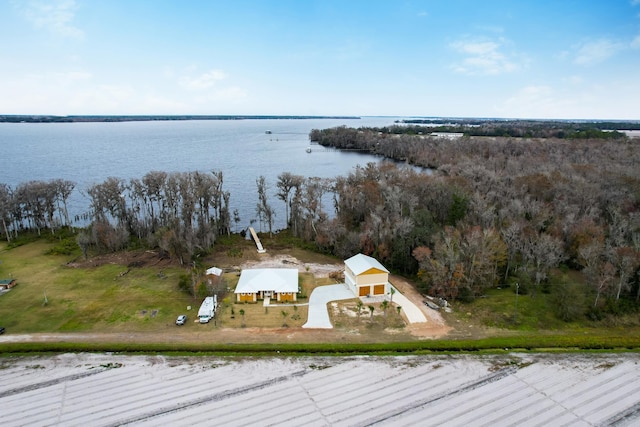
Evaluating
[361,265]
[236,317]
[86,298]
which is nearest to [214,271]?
[236,317]

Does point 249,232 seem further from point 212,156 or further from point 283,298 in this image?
point 212,156

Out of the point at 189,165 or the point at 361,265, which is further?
the point at 189,165

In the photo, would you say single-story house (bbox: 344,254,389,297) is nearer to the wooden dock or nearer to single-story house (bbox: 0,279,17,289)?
the wooden dock

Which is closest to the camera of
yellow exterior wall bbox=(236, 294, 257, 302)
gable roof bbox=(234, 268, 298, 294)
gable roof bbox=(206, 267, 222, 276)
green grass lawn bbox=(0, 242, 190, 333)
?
green grass lawn bbox=(0, 242, 190, 333)

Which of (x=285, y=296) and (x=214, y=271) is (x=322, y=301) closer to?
(x=285, y=296)

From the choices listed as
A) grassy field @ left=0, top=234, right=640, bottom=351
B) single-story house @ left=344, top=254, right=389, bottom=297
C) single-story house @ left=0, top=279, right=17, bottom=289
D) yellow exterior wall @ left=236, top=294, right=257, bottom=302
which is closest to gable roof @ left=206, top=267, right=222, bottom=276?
grassy field @ left=0, top=234, right=640, bottom=351

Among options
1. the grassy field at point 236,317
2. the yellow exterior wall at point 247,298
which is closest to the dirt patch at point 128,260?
the grassy field at point 236,317

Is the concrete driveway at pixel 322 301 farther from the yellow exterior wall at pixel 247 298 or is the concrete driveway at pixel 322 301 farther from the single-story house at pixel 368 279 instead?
the yellow exterior wall at pixel 247 298
